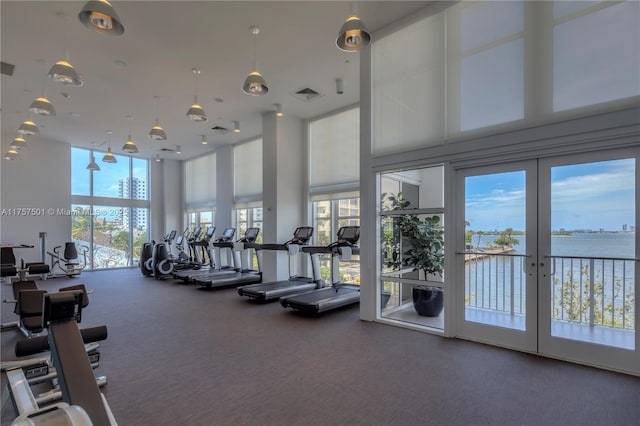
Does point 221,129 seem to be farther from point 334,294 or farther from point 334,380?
point 334,380

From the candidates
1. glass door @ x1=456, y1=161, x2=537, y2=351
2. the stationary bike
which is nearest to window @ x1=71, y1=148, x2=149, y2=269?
the stationary bike

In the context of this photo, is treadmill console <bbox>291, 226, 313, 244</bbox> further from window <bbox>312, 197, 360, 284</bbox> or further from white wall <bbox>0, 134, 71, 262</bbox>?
white wall <bbox>0, 134, 71, 262</bbox>

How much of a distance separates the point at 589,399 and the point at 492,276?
163 cm

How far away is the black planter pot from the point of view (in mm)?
4945

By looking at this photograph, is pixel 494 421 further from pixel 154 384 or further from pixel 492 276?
pixel 154 384

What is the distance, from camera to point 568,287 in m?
3.69

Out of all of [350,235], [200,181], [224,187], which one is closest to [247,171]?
[224,187]

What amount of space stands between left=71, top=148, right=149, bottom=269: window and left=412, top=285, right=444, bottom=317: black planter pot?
11.8 metres

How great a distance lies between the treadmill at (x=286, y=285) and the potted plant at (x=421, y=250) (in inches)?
96.1

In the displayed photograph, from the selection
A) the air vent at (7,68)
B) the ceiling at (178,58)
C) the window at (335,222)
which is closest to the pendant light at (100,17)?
the ceiling at (178,58)

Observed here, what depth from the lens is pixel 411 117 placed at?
15.6 feet

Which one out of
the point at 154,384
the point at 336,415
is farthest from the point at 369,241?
the point at 154,384

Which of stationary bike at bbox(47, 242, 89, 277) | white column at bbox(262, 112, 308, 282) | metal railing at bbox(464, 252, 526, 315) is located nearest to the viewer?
metal railing at bbox(464, 252, 526, 315)

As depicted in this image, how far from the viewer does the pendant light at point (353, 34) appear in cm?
346
